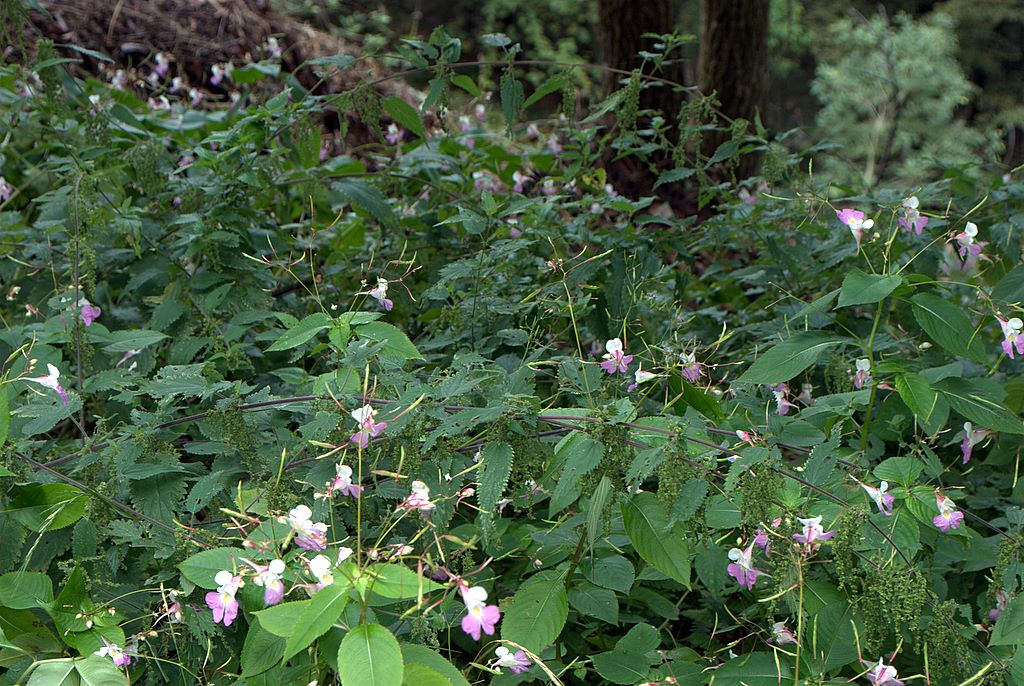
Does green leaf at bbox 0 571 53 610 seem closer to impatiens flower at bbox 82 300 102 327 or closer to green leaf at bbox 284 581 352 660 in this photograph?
green leaf at bbox 284 581 352 660

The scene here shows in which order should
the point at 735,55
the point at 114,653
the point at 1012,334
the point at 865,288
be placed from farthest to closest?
the point at 735,55 → the point at 1012,334 → the point at 865,288 → the point at 114,653

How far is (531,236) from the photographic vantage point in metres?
2.15

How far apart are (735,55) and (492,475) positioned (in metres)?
3.36

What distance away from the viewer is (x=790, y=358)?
4.87ft

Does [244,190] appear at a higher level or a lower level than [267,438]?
higher

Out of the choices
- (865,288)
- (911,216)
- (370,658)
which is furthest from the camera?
(911,216)

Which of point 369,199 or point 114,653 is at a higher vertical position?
point 369,199

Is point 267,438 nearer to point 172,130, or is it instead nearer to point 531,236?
point 531,236

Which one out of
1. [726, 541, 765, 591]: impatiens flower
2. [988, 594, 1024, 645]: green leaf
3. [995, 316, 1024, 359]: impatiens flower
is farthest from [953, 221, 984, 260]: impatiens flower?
[726, 541, 765, 591]: impatiens flower

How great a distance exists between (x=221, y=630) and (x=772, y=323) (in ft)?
4.45

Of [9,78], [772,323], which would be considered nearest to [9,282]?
[9,78]

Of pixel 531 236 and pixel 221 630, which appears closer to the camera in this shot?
pixel 221 630

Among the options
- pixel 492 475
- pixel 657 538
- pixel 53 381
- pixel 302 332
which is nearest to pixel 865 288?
pixel 657 538

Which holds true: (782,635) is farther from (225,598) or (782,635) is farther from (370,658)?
(225,598)
